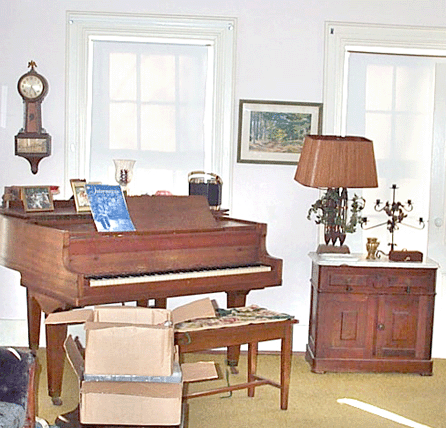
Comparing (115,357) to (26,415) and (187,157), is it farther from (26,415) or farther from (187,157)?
(187,157)

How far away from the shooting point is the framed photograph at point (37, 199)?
457 cm

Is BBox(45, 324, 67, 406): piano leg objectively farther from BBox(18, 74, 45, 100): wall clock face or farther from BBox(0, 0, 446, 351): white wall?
BBox(18, 74, 45, 100): wall clock face

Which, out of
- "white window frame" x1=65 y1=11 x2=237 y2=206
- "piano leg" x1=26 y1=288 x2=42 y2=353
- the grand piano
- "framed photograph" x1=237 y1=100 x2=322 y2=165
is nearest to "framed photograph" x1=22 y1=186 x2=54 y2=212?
the grand piano

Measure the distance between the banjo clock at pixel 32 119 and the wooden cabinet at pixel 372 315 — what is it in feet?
6.76

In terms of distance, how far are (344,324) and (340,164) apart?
1055mm

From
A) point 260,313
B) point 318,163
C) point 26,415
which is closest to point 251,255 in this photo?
point 260,313

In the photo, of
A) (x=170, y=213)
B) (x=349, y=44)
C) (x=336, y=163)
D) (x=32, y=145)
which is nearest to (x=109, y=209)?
(x=170, y=213)

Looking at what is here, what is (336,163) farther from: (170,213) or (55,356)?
(55,356)

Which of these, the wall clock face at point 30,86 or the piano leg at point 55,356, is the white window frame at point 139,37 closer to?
the wall clock face at point 30,86

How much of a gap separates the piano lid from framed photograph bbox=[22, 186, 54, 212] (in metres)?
0.54

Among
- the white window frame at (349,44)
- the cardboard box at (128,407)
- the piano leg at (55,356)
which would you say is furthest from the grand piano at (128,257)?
the cardboard box at (128,407)

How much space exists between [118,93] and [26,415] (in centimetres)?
294

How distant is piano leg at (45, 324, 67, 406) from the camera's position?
424 centimetres

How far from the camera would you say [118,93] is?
18.1 feet
